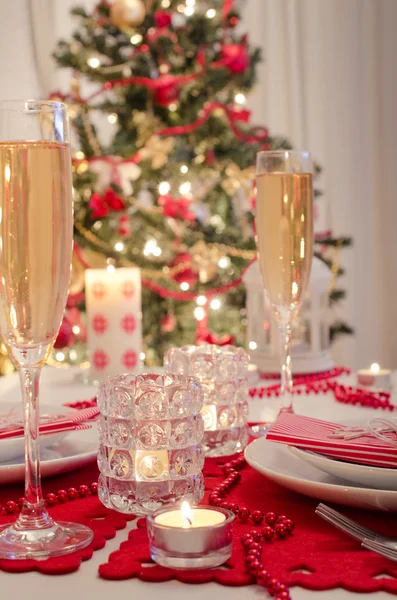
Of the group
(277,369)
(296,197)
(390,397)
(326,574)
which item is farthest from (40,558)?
(277,369)

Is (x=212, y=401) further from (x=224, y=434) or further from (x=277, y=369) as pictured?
(x=277, y=369)

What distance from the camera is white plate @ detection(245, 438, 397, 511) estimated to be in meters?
0.70

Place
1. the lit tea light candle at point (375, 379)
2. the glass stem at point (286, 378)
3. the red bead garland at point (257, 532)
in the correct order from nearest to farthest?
1. the red bead garland at point (257, 532)
2. the glass stem at point (286, 378)
3. the lit tea light candle at point (375, 379)

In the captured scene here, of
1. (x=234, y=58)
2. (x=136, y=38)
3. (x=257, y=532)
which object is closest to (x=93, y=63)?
(x=136, y=38)

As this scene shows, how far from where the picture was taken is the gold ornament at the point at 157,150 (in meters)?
3.25

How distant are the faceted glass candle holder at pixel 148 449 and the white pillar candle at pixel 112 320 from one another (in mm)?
822

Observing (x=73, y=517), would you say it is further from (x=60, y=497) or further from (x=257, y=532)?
(x=257, y=532)

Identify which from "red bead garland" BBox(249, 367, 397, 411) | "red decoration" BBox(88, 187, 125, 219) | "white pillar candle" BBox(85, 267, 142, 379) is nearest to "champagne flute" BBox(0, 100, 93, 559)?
"red bead garland" BBox(249, 367, 397, 411)

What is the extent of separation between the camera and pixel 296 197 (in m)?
1.17

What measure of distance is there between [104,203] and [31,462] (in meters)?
2.34

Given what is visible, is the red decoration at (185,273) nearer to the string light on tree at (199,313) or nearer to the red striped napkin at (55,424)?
the string light on tree at (199,313)

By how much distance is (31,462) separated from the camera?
717mm

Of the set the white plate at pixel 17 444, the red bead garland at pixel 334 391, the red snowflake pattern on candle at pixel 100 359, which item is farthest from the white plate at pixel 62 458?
the red snowflake pattern on candle at pixel 100 359

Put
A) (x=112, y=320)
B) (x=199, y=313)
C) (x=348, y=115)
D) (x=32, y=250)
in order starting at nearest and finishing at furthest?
1. (x=32, y=250)
2. (x=112, y=320)
3. (x=199, y=313)
4. (x=348, y=115)
